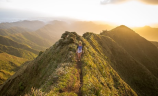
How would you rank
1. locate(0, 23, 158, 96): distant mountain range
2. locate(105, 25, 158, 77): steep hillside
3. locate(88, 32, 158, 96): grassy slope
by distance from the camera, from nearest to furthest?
locate(0, 23, 158, 96): distant mountain range → locate(88, 32, 158, 96): grassy slope → locate(105, 25, 158, 77): steep hillside

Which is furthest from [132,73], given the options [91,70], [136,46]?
[136,46]

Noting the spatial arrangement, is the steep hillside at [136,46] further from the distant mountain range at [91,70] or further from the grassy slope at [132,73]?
the grassy slope at [132,73]

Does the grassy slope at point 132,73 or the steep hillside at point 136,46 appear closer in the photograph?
the grassy slope at point 132,73

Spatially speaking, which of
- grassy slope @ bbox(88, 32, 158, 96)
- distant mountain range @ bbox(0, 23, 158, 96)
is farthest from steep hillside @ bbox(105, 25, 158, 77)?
grassy slope @ bbox(88, 32, 158, 96)

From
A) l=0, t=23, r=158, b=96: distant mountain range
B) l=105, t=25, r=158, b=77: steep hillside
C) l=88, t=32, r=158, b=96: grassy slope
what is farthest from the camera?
l=105, t=25, r=158, b=77: steep hillside

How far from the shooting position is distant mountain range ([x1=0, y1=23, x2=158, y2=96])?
1648 cm

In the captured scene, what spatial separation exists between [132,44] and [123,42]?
9.60m

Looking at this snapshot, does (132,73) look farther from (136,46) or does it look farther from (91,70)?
(136,46)

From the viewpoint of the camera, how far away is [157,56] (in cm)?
9444

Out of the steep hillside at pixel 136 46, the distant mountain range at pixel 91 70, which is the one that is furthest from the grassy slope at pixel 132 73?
the steep hillside at pixel 136 46

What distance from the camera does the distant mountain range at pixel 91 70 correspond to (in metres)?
16.5

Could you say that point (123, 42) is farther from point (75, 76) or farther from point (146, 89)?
point (75, 76)

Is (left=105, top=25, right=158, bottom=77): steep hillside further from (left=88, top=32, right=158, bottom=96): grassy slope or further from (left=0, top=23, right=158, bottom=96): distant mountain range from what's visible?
(left=88, top=32, right=158, bottom=96): grassy slope

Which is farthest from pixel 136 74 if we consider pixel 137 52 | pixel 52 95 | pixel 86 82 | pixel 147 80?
pixel 52 95
